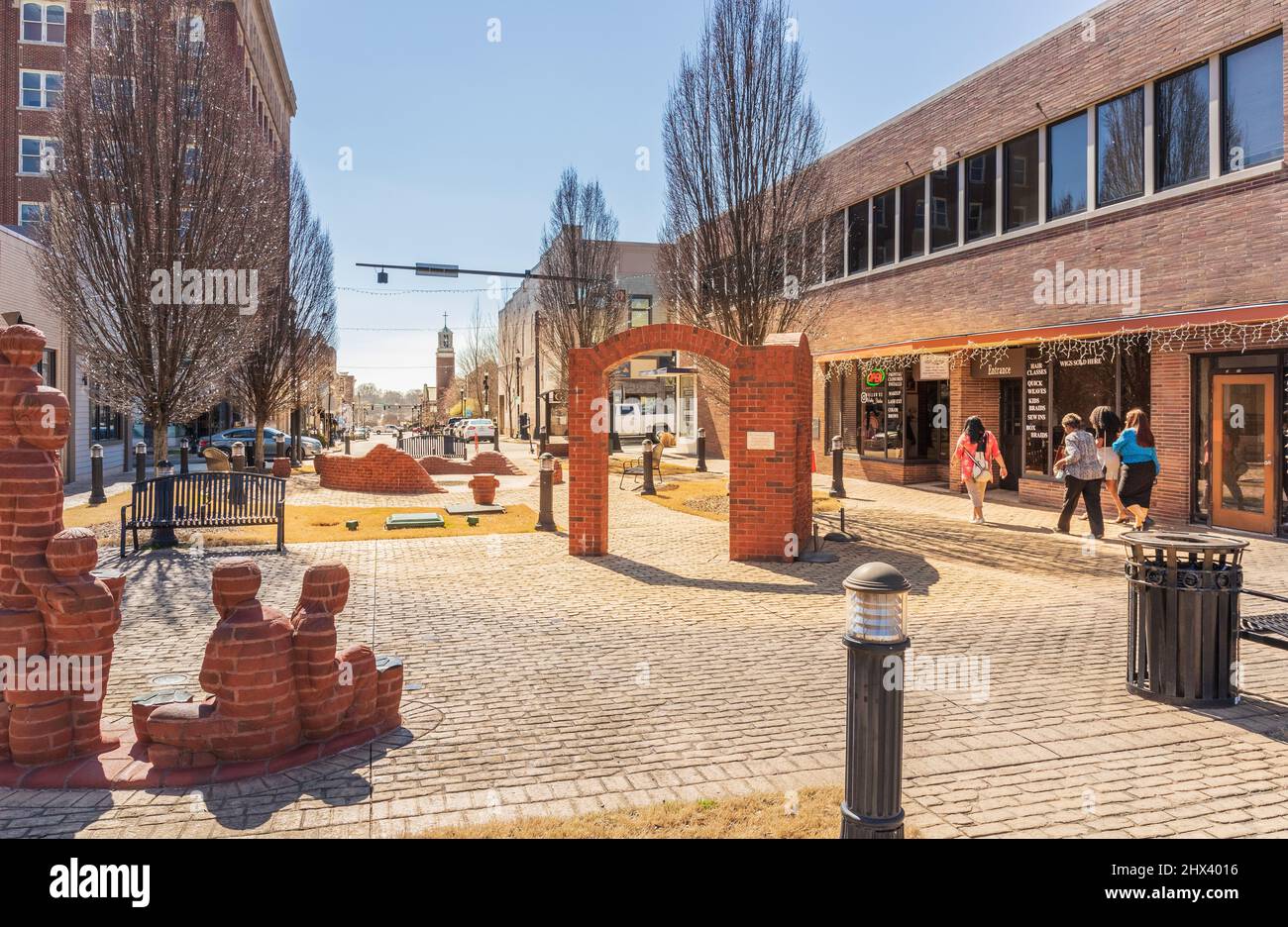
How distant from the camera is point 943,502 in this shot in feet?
59.4

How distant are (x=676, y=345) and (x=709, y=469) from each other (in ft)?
56.1

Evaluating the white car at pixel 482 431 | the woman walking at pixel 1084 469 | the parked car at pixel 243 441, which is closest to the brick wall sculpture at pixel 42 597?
the woman walking at pixel 1084 469

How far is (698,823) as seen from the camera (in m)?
3.75

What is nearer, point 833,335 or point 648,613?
point 648,613

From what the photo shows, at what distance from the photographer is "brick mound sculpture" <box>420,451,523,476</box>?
26812mm

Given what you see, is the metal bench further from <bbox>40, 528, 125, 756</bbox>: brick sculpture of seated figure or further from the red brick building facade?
the red brick building facade

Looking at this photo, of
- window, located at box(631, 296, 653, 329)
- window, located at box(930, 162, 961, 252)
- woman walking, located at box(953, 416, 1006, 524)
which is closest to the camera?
woman walking, located at box(953, 416, 1006, 524)

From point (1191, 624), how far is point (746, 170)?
1333 cm

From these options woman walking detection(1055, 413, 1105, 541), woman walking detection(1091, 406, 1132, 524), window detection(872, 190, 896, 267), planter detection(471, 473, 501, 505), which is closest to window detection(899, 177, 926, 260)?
window detection(872, 190, 896, 267)

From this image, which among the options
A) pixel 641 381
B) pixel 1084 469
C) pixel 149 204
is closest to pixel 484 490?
pixel 149 204

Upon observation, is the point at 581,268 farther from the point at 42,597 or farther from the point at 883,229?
the point at 42,597

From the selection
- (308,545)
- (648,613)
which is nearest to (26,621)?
(648,613)

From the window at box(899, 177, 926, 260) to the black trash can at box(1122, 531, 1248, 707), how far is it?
16.9 metres
